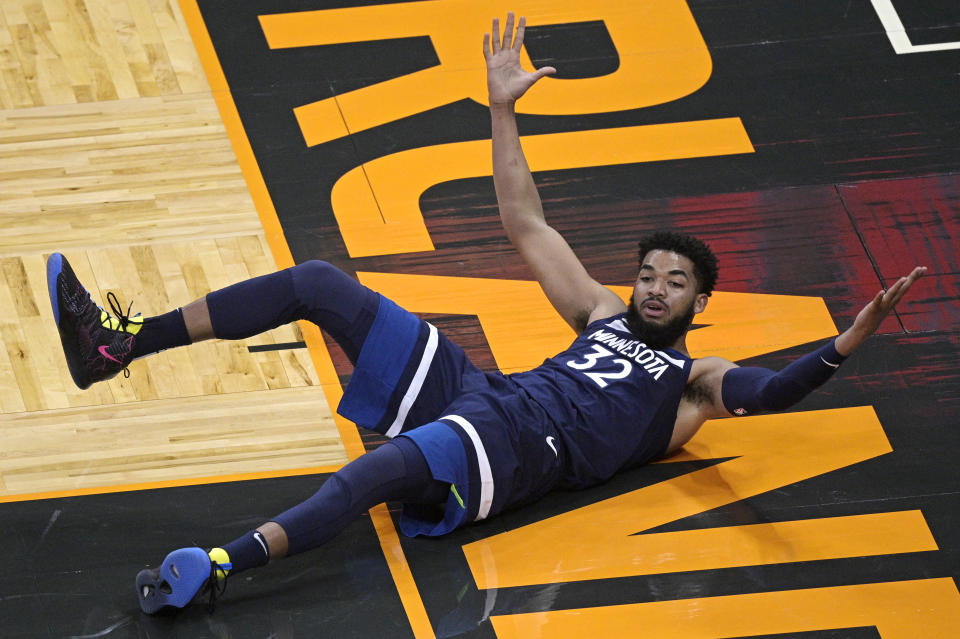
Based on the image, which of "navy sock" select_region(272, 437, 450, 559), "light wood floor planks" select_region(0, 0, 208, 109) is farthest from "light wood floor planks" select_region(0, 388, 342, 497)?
"light wood floor planks" select_region(0, 0, 208, 109)

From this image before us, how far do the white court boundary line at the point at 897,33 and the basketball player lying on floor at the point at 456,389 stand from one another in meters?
2.27

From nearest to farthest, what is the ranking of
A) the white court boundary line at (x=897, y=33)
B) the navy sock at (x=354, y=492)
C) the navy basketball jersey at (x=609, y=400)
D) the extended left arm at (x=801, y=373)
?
1. the navy sock at (x=354, y=492)
2. the extended left arm at (x=801, y=373)
3. the navy basketball jersey at (x=609, y=400)
4. the white court boundary line at (x=897, y=33)

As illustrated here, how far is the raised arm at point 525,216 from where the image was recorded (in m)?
4.16

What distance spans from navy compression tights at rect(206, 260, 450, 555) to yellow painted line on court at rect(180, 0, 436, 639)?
20cm

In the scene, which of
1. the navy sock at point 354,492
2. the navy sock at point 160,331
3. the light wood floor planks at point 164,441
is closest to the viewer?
the navy sock at point 354,492

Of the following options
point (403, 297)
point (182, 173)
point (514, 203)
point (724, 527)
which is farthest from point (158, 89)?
point (724, 527)

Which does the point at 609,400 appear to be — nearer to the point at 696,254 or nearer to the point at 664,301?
the point at 664,301

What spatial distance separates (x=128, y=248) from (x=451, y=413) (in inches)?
63.6

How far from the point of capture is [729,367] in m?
3.87

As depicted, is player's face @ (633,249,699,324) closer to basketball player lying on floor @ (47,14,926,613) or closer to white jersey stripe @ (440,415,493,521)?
basketball player lying on floor @ (47,14,926,613)

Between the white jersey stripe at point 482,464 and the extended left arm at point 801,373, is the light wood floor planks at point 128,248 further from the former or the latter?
the extended left arm at point 801,373

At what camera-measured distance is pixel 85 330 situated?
3.58 metres

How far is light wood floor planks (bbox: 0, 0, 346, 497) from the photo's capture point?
4.03 metres

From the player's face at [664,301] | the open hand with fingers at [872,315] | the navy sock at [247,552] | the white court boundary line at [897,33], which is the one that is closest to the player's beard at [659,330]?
the player's face at [664,301]
